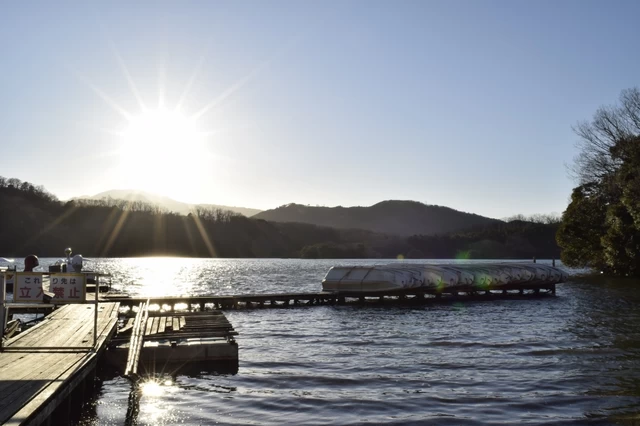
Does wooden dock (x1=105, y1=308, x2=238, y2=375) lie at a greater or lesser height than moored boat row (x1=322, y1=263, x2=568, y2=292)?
lesser

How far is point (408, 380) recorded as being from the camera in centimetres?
1859

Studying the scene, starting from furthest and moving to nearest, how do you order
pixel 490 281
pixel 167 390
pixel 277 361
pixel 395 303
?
pixel 490 281 < pixel 395 303 < pixel 277 361 < pixel 167 390

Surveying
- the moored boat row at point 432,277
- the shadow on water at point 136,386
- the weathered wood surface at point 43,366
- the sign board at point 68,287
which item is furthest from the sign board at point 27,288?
the moored boat row at point 432,277

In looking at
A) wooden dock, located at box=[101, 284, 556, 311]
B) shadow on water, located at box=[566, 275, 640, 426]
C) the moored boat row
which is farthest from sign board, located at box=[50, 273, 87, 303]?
the moored boat row

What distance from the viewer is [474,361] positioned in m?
22.2

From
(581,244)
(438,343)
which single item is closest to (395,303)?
(438,343)

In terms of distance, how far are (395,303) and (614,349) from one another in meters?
27.3

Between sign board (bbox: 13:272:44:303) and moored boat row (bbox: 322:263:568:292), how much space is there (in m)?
36.6

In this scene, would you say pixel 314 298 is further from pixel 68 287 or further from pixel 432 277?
pixel 68 287

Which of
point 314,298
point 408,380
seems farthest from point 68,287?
point 314,298

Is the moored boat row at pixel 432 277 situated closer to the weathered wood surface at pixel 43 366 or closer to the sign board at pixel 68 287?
the weathered wood surface at pixel 43 366

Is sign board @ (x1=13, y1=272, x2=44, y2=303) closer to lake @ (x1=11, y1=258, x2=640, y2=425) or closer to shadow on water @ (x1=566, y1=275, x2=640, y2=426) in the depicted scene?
lake @ (x1=11, y1=258, x2=640, y2=425)

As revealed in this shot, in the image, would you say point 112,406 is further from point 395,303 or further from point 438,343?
point 395,303

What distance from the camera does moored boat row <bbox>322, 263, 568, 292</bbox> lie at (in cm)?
5056
